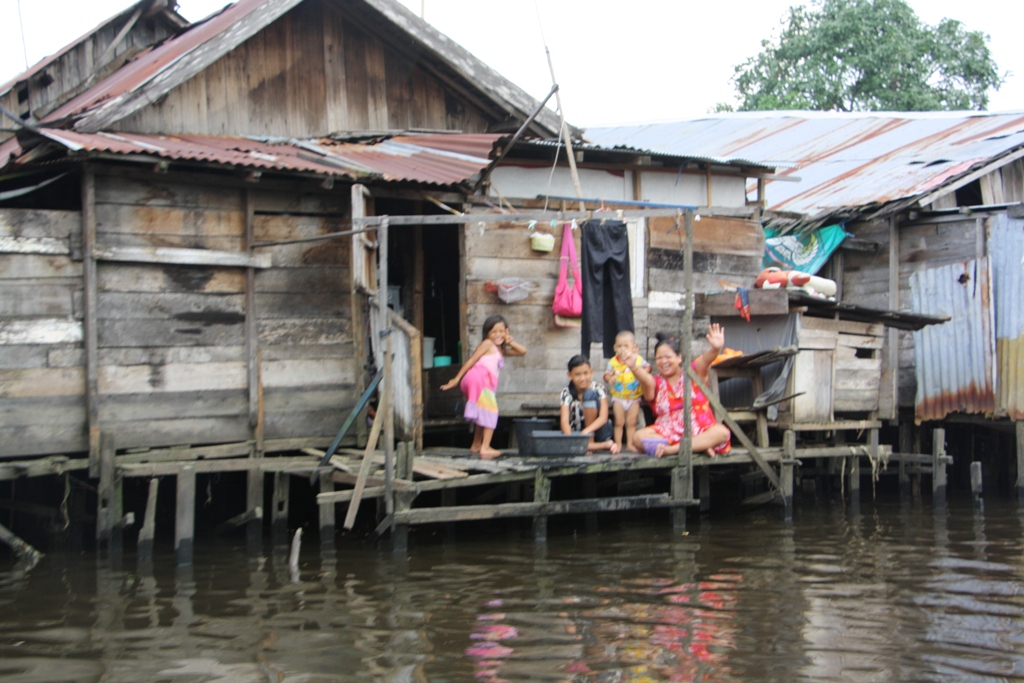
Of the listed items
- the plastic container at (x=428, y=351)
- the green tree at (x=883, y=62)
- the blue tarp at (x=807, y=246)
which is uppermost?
the green tree at (x=883, y=62)

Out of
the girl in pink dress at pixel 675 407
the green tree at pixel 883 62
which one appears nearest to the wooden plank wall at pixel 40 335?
the girl in pink dress at pixel 675 407

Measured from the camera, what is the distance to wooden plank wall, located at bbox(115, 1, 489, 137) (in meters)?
11.2

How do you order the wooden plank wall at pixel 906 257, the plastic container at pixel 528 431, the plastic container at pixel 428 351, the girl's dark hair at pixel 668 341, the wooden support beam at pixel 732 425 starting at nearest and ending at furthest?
the plastic container at pixel 528 431 < the wooden support beam at pixel 732 425 < the girl's dark hair at pixel 668 341 < the plastic container at pixel 428 351 < the wooden plank wall at pixel 906 257

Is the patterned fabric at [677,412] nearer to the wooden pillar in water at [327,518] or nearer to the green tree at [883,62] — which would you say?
the wooden pillar in water at [327,518]

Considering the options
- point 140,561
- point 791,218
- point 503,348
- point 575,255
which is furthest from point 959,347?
point 140,561

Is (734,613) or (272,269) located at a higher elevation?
(272,269)

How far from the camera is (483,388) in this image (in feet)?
33.7

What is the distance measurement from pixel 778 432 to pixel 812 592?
5563 mm

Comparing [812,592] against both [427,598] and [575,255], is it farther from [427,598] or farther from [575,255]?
[575,255]

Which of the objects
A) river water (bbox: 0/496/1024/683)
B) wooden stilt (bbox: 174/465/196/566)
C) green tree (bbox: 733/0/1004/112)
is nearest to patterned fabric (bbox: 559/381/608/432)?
river water (bbox: 0/496/1024/683)

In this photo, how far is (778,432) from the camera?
13656 millimetres

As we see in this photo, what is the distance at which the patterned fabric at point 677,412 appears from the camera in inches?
423

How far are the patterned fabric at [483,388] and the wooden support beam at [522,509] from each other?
102 centimetres

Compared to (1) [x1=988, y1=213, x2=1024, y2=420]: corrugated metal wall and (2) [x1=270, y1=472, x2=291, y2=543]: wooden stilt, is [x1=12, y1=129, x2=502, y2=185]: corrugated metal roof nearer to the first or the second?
(2) [x1=270, y1=472, x2=291, y2=543]: wooden stilt
